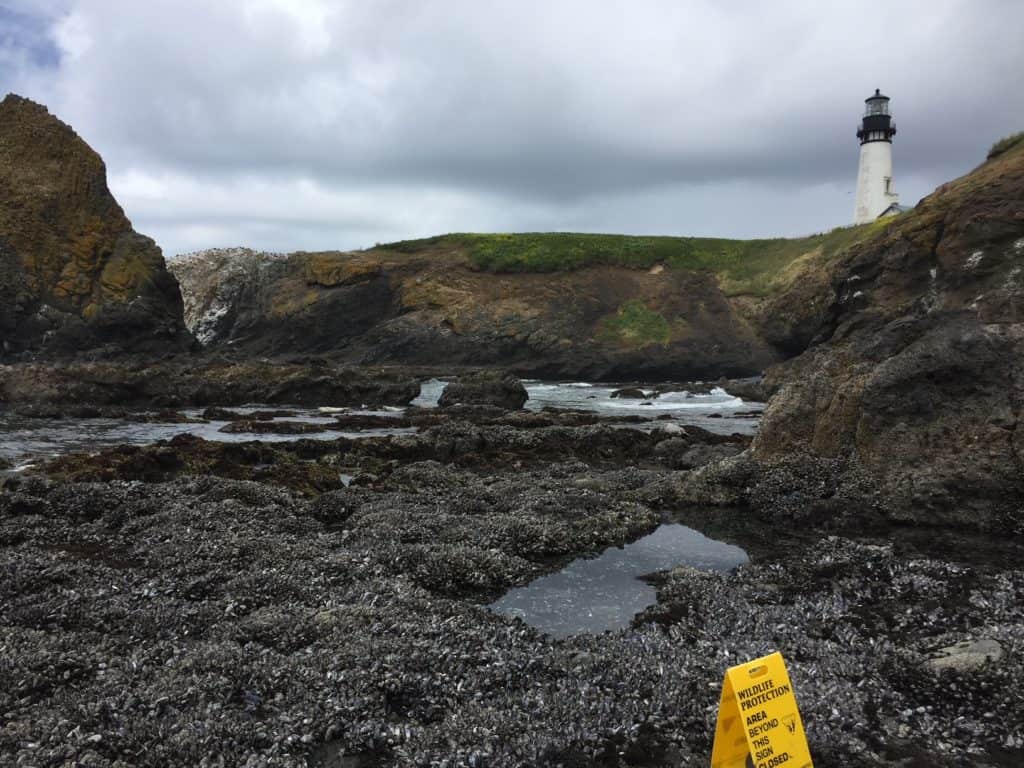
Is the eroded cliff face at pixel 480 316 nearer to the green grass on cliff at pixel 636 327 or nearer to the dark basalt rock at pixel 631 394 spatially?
the green grass on cliff at pixel 636 327

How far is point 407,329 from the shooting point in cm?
8038

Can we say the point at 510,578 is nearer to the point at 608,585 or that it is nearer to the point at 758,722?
the point at 608,585

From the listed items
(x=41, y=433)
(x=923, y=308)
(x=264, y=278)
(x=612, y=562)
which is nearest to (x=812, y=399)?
(x=612, y=562)

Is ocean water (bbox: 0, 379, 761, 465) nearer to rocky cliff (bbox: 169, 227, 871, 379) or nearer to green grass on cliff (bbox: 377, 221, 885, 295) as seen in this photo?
rocky cliff (bbox: 169, 227, 871, 379)

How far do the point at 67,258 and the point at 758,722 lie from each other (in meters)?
74.1

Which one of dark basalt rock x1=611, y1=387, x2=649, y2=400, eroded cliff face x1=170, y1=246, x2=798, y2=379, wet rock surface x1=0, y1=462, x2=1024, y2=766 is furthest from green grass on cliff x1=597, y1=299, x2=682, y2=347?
wet rock surface x1=0, y1=462, x2=1024, y2=766

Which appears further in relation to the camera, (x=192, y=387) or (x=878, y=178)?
(x=878, y=178)

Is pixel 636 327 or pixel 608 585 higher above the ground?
pixel 636 327

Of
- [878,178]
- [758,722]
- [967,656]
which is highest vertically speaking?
[878,178]

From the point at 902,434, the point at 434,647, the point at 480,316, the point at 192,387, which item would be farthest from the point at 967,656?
the point at 480,316

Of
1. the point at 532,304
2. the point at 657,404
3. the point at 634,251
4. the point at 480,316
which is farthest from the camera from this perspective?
the point at 634,251

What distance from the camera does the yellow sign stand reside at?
193 inches

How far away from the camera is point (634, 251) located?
3590 inches

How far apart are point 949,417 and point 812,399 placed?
→ 3255mm
